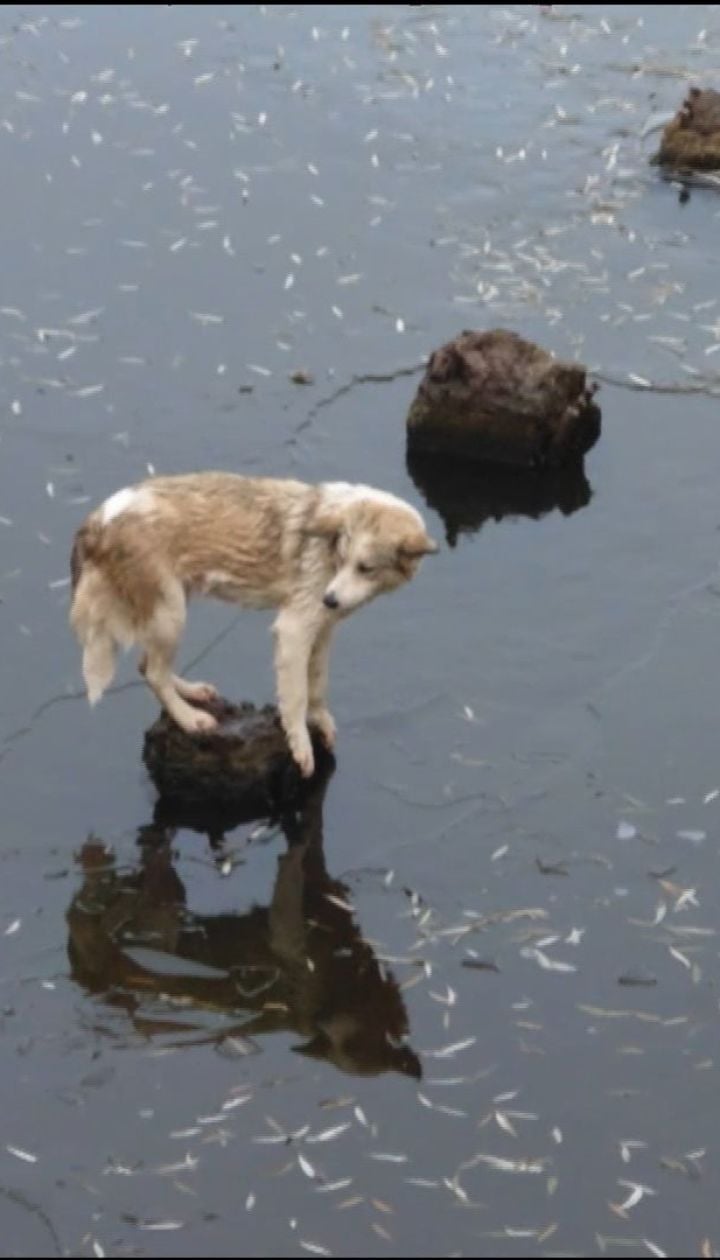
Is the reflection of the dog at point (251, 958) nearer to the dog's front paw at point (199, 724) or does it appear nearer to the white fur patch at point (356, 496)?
the dog's front paw at point (199, 724)

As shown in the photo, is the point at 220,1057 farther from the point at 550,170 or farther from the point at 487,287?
the point at 550,170

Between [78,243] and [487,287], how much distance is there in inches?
123

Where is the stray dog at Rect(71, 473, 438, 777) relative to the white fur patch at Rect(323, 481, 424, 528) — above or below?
below

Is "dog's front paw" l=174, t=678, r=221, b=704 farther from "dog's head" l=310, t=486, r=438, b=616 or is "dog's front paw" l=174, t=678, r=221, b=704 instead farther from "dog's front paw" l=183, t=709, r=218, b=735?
"dog's head" l=310, t=486, r=438, b=616

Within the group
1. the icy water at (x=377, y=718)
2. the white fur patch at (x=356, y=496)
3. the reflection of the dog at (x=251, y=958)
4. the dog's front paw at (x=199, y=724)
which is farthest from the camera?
the dog's front paw at (x=199, y=724)

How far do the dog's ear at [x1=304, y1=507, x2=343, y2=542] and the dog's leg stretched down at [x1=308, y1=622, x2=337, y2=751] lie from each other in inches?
26.9

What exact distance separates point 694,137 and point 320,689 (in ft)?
27.9

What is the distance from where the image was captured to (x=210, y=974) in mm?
11445

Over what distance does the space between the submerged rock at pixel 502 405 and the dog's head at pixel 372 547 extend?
3689 mm

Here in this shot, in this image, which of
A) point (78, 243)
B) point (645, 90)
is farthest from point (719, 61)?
point (78, 243)

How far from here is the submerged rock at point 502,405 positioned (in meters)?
15.2

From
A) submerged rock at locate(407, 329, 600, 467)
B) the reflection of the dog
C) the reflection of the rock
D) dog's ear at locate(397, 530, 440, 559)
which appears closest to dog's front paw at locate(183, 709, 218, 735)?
the reflection of the dog

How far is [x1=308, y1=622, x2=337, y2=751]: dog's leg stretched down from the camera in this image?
12445 millimetres

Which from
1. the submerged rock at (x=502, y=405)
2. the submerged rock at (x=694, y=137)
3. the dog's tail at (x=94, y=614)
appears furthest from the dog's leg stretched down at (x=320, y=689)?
the submerged rock at (x=694, y=137)
